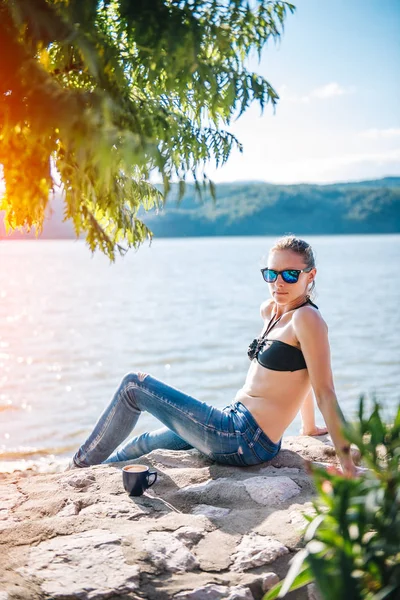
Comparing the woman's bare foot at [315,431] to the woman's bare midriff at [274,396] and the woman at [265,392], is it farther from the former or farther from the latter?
the woman's bare midriff at [274,396]

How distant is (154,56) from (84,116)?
0.65 m

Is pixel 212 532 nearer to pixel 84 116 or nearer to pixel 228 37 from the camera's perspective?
pixel 84 116

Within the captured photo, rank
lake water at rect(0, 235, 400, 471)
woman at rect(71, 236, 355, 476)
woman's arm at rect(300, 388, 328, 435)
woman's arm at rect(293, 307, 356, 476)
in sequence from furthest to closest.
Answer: lake water at rect(0, 235, 400, 471)
woman's arm at rect(300, 388, 328, 435)
woman at rect(71, 236, 355, 476)
woman's arm at rect(293, 307, 356, 476)

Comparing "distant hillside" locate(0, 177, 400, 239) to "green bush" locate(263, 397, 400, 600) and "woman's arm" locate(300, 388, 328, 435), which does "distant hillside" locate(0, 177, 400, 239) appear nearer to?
"woman's arm" locate(300, 388, 328, 435)

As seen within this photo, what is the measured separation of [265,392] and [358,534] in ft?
6.67

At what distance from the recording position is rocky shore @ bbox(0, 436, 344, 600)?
107 inches

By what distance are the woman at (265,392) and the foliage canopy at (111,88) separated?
40.0 inches

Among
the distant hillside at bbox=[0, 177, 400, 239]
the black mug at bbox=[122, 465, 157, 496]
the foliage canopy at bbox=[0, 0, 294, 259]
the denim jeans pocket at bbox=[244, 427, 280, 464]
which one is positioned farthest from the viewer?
the distant hillside at bbox=[0, 177, 400, 239]

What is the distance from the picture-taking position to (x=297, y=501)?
358cm

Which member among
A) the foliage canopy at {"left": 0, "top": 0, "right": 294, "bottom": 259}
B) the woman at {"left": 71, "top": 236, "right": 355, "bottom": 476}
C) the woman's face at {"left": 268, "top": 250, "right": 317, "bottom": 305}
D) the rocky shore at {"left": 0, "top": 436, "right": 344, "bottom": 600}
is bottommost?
the rocky shore at {"left": 0, "top": 436, "right": 344, "bottom": 600}

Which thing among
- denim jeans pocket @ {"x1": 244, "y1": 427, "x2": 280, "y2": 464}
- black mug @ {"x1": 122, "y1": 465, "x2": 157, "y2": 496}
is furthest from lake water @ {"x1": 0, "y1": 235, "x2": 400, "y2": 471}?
black mug @ {"x1": 122, "y1": 465, "x2": 157, "y2": 496}

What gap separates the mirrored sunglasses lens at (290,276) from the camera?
409cm

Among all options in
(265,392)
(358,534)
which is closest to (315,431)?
(265,392)

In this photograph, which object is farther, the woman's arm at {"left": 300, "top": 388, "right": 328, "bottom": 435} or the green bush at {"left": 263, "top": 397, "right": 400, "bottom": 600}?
the woman's arm at {"left": 300, "top": 388, "right": 328, "bottom": 435}
